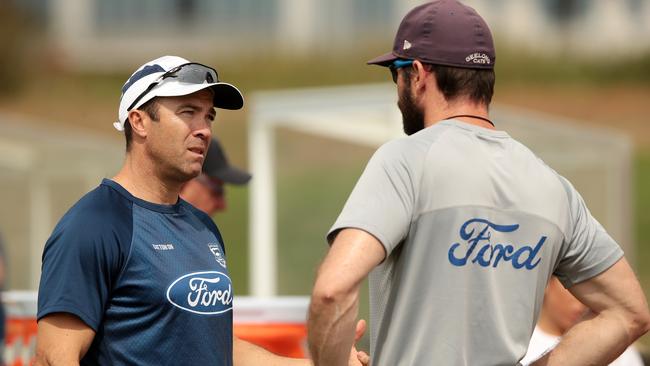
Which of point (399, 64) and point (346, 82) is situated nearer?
point (399, 64)

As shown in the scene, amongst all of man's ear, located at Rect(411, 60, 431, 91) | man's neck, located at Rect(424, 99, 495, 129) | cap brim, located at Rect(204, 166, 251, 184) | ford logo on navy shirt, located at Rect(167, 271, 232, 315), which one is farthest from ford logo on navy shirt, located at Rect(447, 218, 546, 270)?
cap brim, located at Rect(204, 166, 251, 184)

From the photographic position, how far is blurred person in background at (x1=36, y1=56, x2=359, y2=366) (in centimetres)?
335

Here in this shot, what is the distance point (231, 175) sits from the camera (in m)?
5.89

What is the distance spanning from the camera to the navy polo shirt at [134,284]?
336 centimetres

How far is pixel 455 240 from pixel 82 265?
41.3 inches

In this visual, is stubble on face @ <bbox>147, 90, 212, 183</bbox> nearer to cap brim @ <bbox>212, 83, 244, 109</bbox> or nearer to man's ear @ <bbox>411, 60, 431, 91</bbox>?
cap brim @ <bbox>212, 83, 244, 109</bbox>

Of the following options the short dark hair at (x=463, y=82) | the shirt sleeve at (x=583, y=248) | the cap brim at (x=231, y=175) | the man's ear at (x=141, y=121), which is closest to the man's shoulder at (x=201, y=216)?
the man's ear at (x=141, y=121)

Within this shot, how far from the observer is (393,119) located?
10172mm

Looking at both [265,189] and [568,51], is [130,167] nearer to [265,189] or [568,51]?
[265,189]

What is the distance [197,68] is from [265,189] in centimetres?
660

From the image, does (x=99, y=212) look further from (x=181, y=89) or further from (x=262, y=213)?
(x=262, y=213)

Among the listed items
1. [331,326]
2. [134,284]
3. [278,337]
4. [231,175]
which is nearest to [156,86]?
[134,284]

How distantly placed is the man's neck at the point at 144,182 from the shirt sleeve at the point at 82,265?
8.8 inches


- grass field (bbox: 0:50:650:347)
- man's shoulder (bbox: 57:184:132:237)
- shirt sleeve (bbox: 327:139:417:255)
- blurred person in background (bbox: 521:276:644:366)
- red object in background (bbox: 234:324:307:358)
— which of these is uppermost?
shirt sleeve (bbox: 327:139:417:255)
